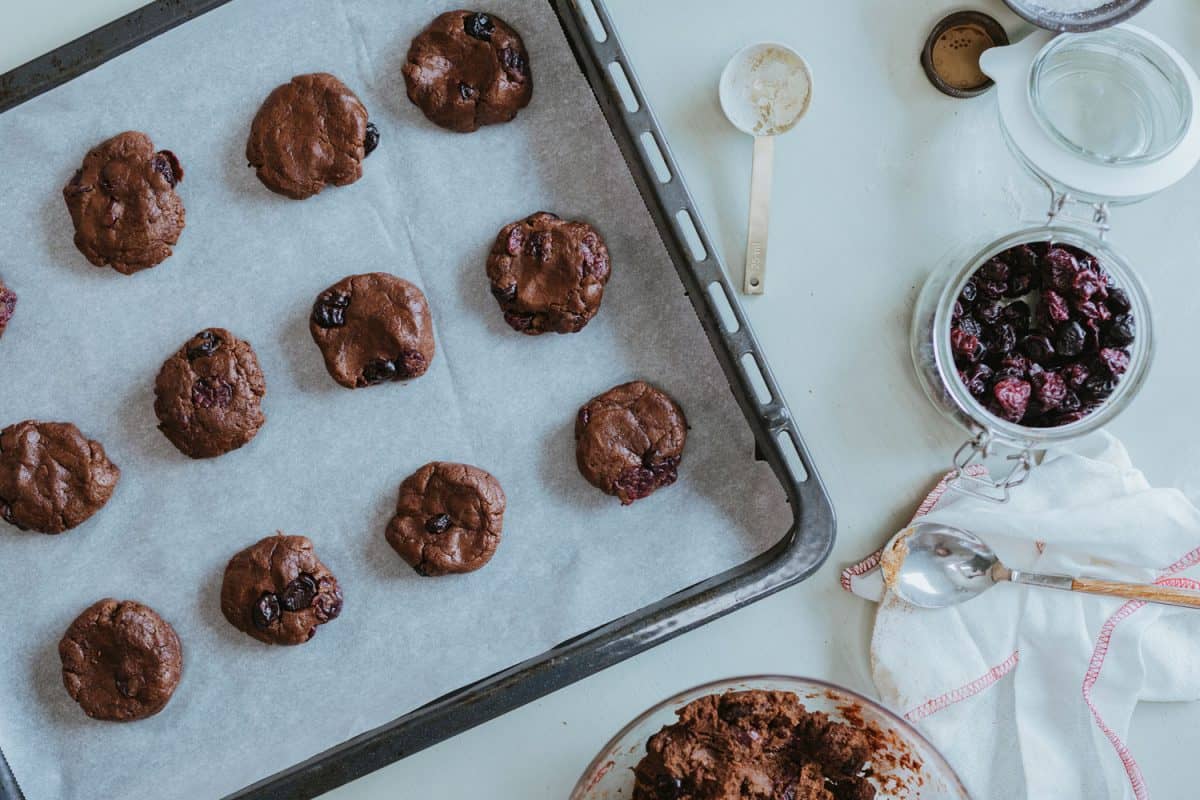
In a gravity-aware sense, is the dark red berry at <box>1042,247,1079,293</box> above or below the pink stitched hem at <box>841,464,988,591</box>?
above

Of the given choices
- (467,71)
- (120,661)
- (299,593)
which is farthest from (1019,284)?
(120,661)

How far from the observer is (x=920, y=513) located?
2486 mm

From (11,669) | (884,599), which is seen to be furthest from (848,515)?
(11,669)

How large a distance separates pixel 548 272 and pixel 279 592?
0.87 metres

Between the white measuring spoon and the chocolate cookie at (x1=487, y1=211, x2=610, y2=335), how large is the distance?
1.14 feet

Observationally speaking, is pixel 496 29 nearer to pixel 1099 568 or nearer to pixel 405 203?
pixel 405 203

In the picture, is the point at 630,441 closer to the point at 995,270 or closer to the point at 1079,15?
the point at 995,270

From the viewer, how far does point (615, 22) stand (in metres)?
2.48

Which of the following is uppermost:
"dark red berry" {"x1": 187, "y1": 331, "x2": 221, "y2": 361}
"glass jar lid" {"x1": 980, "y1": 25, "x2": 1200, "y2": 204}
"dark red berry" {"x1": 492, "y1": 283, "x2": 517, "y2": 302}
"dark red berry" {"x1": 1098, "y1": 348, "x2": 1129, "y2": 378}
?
"dark red berry" {"x1": 187, "y1": 331, "x2": 221, "y2": 361}

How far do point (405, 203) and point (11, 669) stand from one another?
51.0 inches

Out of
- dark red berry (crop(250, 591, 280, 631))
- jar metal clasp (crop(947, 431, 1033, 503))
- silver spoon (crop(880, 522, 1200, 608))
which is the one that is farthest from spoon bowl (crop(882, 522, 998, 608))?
dark red berry (crop(250, 591, 280, 631))

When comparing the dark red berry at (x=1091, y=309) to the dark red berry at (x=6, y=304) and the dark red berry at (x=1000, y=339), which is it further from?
the dark red berry at (x=6, y=304)

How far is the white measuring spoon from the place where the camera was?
2.45m

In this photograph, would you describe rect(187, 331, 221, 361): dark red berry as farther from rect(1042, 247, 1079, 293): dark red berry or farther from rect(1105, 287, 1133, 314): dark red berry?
rect(1105, 287, 1133, 314): dark red berry
